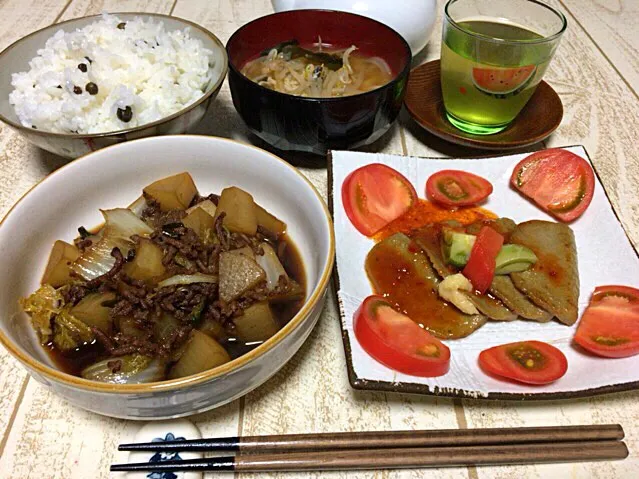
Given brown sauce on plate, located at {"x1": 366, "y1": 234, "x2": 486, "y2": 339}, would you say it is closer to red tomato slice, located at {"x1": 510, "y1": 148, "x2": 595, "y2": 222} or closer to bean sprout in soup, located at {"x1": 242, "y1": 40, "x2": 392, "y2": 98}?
red tomato slice, located at {"x1": 510, "y1": 148, "x2": 595, "y2": 222}

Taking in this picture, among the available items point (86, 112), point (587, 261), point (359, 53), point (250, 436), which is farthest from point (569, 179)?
point (86, 112)

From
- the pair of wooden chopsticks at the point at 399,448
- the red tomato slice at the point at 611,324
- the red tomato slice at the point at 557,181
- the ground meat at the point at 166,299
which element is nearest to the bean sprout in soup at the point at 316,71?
the red tomato slice at the point at 557,181

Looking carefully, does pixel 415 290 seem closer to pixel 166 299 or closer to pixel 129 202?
pixel 166 299

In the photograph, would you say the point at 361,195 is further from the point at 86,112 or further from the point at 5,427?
the point at 5,427

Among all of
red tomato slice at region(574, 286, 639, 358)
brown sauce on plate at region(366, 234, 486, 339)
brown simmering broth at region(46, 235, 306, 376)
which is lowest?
brown sauce on plate at region(366, 234, 486, 339)

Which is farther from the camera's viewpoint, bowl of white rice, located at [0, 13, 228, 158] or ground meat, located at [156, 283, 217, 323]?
bowl of white rice, located at [0, 13, 228, 158]

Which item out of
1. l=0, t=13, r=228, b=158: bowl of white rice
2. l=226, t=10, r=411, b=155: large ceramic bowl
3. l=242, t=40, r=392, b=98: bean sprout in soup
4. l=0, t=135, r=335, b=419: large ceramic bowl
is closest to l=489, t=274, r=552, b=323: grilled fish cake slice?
l=0, t=135, r=335, b=419: large ceramic bowl
